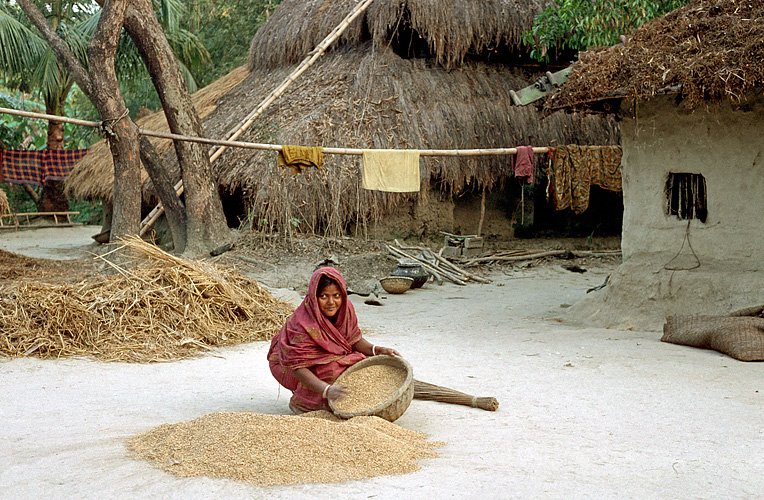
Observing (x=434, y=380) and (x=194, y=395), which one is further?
(x=434, y=380)

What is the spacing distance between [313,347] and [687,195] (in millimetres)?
4222

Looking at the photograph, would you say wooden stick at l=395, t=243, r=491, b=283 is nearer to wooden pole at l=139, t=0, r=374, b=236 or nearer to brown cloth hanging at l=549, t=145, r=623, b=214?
brown cloth hanging at l=549, t=145, r=623, b=214

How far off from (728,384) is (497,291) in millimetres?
4583

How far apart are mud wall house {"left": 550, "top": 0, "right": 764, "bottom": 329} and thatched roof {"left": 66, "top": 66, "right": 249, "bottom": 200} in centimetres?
815

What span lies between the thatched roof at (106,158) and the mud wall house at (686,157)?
8147mm

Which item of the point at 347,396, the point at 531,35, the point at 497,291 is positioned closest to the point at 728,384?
the point at 347,396

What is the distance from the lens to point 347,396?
354 centimetres

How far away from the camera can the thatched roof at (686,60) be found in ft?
17.9

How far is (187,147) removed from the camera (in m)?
9.77

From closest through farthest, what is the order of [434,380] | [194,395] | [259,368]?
[194,395] < [434,380] < [259,368]

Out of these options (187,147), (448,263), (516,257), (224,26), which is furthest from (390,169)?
(224,26)

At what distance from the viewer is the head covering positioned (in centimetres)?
360

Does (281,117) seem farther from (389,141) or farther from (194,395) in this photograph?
(194,395)

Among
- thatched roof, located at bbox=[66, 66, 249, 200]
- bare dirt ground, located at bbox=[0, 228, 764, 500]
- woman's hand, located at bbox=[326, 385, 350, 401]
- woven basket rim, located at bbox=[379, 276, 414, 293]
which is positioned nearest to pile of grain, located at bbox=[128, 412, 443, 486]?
bare dirt ground, located at bbox=[0, 228, 764, 500]
